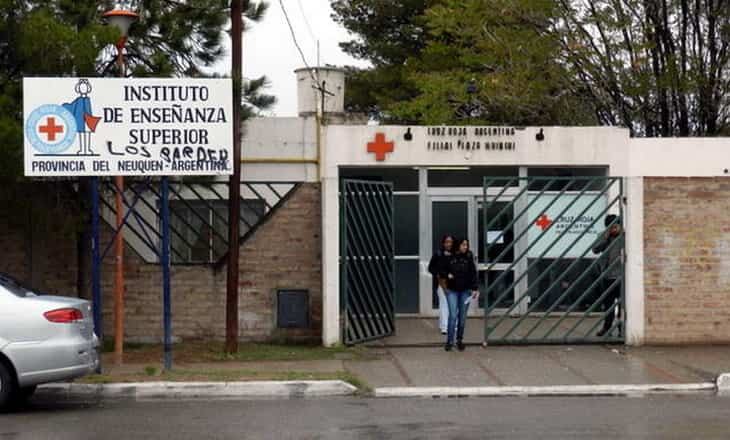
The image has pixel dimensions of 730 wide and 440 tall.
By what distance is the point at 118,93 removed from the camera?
1398 centimetres

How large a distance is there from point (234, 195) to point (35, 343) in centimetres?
439

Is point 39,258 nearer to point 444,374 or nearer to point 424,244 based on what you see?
point 424,244

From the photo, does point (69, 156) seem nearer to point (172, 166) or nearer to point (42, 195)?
point (172, 166)

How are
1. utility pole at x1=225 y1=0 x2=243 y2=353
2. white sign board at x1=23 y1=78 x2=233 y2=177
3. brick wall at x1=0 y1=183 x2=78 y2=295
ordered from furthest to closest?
brick wall at x1=0 y1=183 x2=78 y2=295, utility pole at x1=225 y1=0 x2=243 y2=353, white sign board at x1=23 y1=78 x2=233 y2=177

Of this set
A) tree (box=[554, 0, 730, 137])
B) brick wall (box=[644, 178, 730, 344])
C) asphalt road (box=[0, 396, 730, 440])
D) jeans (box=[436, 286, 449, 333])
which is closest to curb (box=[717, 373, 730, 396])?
asphalt road (box=[0, 396, 730, 440])

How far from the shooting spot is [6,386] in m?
11.7

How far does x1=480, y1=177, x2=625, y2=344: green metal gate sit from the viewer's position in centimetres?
1705

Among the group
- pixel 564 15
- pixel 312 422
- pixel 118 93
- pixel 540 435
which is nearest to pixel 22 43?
pixel 118 93

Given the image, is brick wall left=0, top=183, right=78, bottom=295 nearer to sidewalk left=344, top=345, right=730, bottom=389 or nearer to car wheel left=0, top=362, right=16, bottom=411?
sidewalk left=344, top=345, right=730, bottom=389

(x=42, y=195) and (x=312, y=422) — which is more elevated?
(x=42, y=195)

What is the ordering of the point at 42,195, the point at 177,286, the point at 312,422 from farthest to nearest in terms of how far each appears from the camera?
1. the point at 177,286
2. the point at 42,195
3. the point at 312,422

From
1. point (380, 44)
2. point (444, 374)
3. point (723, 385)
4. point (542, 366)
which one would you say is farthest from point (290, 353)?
point (380, 44)

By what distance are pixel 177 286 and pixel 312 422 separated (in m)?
6.52

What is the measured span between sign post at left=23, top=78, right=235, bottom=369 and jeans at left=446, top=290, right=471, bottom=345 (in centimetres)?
387
